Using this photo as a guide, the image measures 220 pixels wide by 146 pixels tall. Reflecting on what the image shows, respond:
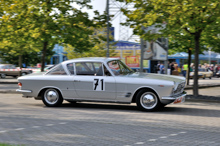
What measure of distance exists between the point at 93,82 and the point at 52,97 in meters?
1.49

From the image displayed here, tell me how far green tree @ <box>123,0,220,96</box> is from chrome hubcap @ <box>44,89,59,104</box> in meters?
5.18

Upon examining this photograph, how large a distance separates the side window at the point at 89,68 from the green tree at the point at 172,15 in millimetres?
4373

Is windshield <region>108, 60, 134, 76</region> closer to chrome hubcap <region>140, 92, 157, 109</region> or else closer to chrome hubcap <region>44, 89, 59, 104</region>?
chrome hubcap <region>140, 92, 157, 109</region>

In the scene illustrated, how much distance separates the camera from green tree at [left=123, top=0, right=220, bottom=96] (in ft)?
48.4

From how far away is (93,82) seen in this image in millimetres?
11656

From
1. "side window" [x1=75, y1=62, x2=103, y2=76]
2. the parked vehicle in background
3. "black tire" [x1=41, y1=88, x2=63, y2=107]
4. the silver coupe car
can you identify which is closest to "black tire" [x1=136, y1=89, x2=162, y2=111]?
the silver coupe car

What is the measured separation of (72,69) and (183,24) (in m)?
5.64

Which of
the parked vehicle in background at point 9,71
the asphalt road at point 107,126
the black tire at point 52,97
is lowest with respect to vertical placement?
the asphalt road at point 107,126

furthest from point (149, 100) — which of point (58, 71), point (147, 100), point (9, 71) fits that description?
point (9, 71)

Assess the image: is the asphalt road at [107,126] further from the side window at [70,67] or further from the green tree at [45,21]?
the green tree at [45,21]

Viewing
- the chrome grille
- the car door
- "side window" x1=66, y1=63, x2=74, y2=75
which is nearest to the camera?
the chrome grille

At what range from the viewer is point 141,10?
52.9ft

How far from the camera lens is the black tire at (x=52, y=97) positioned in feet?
40.0

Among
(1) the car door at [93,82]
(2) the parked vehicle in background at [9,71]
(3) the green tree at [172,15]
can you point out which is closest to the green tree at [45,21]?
(3) the green tree at [172,15]
